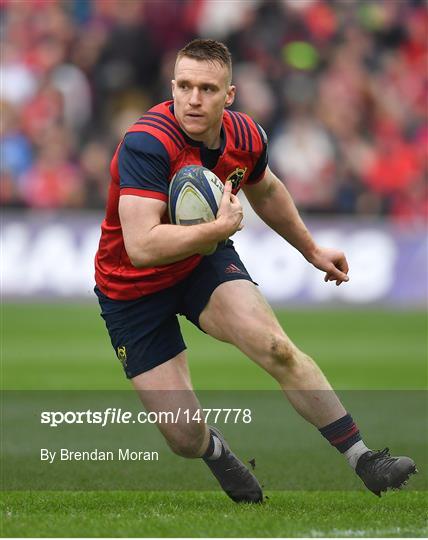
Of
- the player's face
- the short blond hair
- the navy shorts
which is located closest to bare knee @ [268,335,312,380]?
the navy shorts

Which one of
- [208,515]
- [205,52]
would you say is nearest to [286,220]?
[205,52]

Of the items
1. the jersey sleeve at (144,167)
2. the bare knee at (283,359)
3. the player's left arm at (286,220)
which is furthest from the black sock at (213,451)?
the jersey sleeve at (144,167)

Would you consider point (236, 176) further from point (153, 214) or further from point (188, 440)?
point (188, 440)

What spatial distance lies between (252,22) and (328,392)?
13.5 metres

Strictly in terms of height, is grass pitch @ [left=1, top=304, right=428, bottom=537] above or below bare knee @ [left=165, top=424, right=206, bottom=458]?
below

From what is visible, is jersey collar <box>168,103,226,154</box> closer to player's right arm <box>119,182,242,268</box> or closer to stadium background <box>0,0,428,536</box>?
player's right arm <box>119,182,242,268</box>

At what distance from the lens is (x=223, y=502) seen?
21.8ft

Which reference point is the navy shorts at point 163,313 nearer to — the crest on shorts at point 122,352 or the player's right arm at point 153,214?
the crest on shorts at point 122,352

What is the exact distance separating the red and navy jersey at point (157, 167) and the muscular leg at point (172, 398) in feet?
1.42

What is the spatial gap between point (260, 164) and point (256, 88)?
453 inches

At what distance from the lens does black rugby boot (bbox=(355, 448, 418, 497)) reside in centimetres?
600

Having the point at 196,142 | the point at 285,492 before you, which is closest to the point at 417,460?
the point at 285,492

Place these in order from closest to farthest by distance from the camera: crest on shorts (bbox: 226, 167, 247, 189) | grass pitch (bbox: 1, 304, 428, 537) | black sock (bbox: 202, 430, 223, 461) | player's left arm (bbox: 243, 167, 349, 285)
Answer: grass pitch (bbox: 1, 304, 428, 537) → crest on shorts (bbox: 226, 167, 247, 189) → black sock (bbox: 202, 430, 223, 461) → player's left arm (bbox: 243, 167, 349, 285)

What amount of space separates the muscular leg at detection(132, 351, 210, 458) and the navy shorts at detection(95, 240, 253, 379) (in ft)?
Result: 0.18
